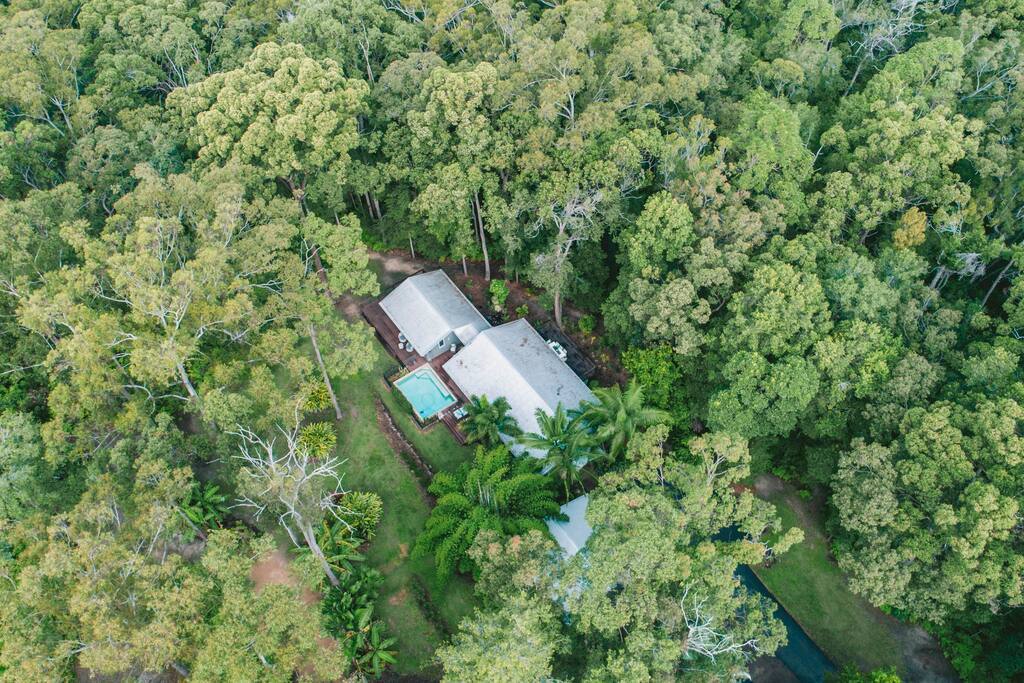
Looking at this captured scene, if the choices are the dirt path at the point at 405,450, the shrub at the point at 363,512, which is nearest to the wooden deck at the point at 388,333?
the dirt path at the point at 405,450

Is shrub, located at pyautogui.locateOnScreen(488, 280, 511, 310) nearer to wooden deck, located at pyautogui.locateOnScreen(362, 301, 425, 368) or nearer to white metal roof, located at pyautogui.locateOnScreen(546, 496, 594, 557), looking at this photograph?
wooden deck, located at pyautogui.locateOnScreen(362, 301, 425, 368)

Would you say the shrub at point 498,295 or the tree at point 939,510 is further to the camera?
the shrub at point 498,295

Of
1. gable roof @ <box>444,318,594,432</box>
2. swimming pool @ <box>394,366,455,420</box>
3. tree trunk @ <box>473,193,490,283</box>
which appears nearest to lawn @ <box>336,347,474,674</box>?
swimming pool @ <box>394,366,455,420</box>

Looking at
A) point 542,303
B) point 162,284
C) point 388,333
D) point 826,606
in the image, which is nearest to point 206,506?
point 162,284

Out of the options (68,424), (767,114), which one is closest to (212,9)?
(68,424)

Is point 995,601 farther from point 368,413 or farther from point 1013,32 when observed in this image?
point 1013,32

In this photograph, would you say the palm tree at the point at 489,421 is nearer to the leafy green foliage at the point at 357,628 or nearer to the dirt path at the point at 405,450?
the dirt path at the point at 405,450

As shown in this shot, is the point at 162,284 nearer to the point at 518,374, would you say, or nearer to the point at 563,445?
the point at 518,374
